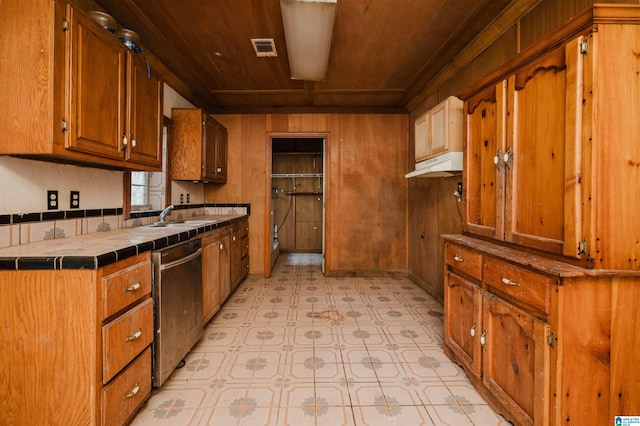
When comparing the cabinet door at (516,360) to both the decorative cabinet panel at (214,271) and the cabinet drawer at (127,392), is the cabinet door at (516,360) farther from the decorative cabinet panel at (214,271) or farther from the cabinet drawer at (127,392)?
the decorative cabinet panel at (214,271)

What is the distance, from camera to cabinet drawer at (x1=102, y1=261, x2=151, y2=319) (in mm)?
1358

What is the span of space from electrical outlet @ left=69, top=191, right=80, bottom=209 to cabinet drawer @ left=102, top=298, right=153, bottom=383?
86 centimetres

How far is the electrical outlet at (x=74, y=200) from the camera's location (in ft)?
6.38

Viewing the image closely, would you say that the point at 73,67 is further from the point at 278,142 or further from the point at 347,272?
the point at 278,142

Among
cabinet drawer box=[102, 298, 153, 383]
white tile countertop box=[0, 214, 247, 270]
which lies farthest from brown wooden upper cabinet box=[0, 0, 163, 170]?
cabinet drawer box=[102, 298, 153, 383]

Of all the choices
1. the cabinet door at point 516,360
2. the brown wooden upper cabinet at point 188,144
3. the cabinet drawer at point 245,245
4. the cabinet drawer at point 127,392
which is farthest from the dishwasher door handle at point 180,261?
the cabinet door at point 516,360

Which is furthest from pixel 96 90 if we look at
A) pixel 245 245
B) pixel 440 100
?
pixel 440 100

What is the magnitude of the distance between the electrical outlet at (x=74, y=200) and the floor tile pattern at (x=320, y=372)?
4.27ft

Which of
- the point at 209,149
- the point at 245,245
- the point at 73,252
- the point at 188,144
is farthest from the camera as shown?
the point at 245,245

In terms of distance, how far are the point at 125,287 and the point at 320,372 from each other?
1338mm

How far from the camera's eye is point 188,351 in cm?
218

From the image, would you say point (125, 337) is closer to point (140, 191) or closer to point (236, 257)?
point (140, 191)

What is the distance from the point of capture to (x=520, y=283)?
1.43 m

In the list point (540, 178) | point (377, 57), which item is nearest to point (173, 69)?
point (377, 57)
